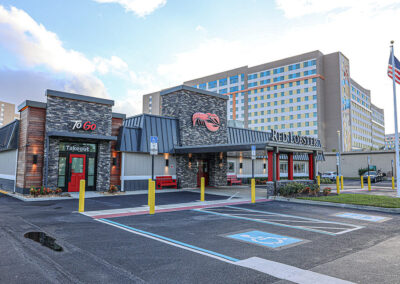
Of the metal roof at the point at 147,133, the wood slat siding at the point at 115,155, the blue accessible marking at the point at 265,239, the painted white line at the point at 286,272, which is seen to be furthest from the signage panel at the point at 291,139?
the painted white line at the point at 286,272

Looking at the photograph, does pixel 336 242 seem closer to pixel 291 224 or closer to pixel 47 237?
pixel 291 224

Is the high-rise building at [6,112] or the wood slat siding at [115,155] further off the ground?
the high-rise building at [6,112]

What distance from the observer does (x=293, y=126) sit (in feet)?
275

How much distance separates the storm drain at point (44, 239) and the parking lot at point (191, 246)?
0.20 meters

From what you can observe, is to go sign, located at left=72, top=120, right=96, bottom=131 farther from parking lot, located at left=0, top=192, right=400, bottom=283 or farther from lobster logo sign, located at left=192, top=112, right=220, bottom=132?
lobster logo sign, located at left=192, top=112, right=220, bottom=132

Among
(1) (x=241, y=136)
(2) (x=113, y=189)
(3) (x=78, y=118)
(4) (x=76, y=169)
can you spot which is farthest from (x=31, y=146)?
(1) (x=241, y=136)

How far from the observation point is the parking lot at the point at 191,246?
516 cm

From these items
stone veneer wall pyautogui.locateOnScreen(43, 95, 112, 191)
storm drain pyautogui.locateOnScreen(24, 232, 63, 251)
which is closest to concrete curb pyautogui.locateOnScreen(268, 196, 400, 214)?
stone veneer wall pyautogui.locateOnScreen(43, 95, 112, 191)

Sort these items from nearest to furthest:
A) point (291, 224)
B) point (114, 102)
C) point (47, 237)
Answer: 1. point (47, 237)
2. point (291, 224)
3. point (114, 102)

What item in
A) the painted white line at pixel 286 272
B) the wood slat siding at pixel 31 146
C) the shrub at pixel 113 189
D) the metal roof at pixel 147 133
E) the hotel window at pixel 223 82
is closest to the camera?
the painted white line at pixel 286 272

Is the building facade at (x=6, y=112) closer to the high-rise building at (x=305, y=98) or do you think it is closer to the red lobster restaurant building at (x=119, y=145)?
the high-rise building at (x=305, y=98)

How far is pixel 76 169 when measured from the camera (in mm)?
19672

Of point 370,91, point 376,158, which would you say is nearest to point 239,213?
point 376,158

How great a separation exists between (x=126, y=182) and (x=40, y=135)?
6.71 m
